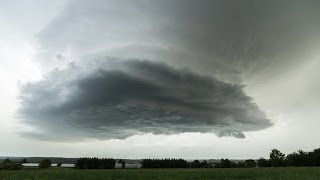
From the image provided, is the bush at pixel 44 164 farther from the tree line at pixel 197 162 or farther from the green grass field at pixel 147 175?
the green grass field at pixel 147 175

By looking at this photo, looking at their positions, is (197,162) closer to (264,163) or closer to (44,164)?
(264,163)

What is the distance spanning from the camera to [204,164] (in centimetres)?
17112

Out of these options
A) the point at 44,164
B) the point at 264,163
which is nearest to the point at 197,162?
the point at 264,163

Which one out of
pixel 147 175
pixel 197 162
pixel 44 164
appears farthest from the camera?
pixel 197 162

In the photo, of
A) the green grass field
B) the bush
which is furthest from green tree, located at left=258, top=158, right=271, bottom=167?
the green grass field

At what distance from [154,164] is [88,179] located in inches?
5441

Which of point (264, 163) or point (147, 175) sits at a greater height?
point (264, 163)

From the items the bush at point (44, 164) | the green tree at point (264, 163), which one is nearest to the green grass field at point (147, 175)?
the bush at point (44, 164)

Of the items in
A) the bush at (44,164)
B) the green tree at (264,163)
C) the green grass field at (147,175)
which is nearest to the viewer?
the green grass field at (147,175)

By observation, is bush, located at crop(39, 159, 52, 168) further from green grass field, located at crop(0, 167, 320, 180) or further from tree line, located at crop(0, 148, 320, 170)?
green grass field, located at crop(0, 167, 320, 180)

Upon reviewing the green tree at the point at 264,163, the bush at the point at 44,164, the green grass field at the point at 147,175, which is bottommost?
the green grass field at the point at 147,175

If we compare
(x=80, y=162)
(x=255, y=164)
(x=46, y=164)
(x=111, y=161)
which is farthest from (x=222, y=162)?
(x=46, y=164)

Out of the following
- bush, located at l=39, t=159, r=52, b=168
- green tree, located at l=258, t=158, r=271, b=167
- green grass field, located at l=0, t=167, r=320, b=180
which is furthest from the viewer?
green tree, located at l=258, t=158, r=271, b=167

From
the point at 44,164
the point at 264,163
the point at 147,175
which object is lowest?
the point at 147,175
